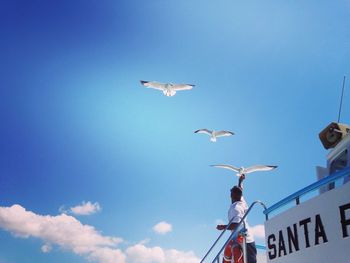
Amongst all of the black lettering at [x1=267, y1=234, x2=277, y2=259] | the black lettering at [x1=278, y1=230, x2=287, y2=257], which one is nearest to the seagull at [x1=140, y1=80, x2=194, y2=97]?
the black lettering at [x1=267, y1=234, x2=277, y2=259]

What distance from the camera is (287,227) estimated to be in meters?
4.93

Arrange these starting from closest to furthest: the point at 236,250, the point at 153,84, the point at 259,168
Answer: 1. the point at 236,250
2. the point at 259,168
3. the point at 153,84

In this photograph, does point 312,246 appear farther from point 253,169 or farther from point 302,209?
point 253,169

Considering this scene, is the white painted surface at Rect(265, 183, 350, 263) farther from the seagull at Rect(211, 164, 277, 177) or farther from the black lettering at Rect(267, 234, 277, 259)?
the seagull at Rect(211, 164, 277, 177)

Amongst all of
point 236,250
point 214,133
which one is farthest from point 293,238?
point 214,133

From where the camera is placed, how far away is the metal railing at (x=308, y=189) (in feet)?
13.9

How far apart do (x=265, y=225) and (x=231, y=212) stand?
125 cm

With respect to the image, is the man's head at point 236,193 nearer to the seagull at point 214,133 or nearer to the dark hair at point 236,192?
the dark hair at point 236,192

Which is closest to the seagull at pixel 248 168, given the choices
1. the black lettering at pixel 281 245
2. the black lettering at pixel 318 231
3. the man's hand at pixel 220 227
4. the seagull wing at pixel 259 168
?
the seagull wing at pixel 259 168

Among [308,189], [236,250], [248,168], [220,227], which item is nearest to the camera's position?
[308,189]

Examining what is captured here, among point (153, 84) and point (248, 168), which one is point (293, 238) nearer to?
point (248, 168)

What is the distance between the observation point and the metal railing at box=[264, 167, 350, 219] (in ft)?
13.9

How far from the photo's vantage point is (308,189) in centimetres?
473

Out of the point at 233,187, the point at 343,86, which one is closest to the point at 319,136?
the point at 343,86
